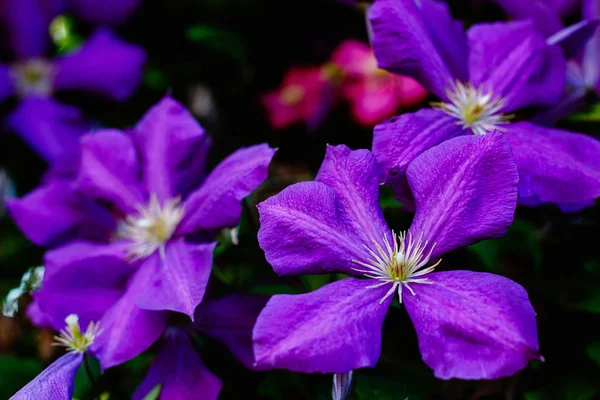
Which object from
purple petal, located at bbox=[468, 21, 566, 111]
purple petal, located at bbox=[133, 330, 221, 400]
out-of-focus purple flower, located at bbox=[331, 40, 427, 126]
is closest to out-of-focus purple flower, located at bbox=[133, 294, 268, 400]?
purple petal, located at bbox=[133, 330, 221, 400]

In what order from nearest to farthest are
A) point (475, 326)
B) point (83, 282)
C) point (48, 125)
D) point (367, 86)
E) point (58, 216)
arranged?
point (475, 326), point (83, 282), point (58, 216), point (48, 125), point (367, 86)

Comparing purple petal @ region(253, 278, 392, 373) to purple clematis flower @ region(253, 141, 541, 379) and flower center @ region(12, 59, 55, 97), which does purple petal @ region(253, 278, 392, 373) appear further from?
flower center @ region(12, 59, 55, 97)

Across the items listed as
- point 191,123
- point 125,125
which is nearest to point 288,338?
point 191,123

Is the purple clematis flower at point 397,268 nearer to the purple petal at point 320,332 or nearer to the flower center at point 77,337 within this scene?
the purple petal at point 320,332

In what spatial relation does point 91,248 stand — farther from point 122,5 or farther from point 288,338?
point 122,5

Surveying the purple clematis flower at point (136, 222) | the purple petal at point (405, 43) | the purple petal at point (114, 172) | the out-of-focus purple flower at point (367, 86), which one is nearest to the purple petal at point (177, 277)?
the purple clematis flower at point (136, 222)

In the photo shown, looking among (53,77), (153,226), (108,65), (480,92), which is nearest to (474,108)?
(480,92)

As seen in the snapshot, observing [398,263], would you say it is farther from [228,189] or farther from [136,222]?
[136,222]

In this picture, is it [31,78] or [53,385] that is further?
[31,78]
